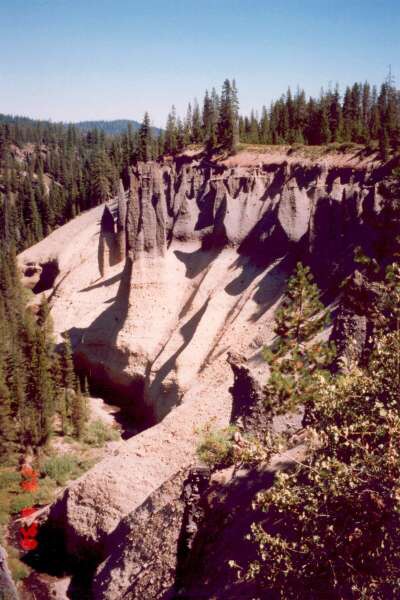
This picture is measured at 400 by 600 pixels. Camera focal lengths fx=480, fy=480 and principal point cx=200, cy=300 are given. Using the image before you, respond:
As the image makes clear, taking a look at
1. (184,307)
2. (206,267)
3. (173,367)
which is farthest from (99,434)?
(206,267)

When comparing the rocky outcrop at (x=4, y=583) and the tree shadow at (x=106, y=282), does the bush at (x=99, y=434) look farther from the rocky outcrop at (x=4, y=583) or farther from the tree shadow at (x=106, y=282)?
the rocky outcrop at (x=4, y=583)

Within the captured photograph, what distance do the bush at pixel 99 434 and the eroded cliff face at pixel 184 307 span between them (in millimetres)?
1743

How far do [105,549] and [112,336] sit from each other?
1518cm

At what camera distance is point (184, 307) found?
29438 mm

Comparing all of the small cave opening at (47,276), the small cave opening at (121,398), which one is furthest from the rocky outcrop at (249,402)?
the small cave opening at (47,276)

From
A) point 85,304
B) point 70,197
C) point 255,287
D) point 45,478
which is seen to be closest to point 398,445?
point 255,287

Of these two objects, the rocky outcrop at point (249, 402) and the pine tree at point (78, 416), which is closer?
the rocky outcrop at point (249, 402)

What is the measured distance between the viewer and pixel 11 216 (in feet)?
303

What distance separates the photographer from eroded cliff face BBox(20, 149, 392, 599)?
17656mm

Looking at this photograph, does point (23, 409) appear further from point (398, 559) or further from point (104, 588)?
point (398, 559)

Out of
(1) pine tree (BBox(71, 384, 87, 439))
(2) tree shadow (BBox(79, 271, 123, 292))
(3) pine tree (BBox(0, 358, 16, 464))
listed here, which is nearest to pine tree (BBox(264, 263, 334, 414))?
(1) pine tree (BBox(71, 384, 87, 439))

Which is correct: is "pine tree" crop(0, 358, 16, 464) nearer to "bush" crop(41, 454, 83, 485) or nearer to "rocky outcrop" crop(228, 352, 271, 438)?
"bush" crop(41, 454, 83, 485)

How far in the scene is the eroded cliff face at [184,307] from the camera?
57.9 ft

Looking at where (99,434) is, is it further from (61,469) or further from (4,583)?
(4,583)
